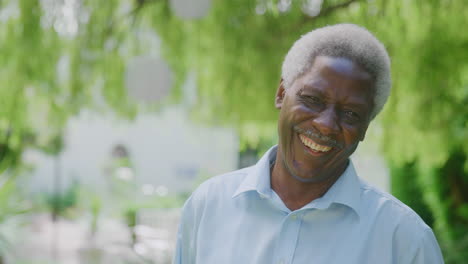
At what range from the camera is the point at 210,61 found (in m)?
3.18

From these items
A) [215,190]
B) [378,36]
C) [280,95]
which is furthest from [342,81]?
[378,36]

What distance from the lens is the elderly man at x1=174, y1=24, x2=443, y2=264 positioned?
92cm

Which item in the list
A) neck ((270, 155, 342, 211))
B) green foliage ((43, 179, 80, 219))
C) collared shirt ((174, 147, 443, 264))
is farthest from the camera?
green foliage ((43, 179, 80, 219))

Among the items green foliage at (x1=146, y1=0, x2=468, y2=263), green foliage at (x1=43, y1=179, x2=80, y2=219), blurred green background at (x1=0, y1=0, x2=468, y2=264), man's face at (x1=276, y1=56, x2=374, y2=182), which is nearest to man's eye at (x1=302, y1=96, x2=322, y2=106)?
man's face at (x1=276, y1=56, x2=374, y2=182)

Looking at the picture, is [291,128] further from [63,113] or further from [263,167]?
[63,113]

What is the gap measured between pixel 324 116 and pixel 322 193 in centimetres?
15

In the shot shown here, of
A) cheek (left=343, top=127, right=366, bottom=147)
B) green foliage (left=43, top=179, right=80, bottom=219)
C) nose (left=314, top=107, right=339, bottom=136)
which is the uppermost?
nose (left=314, top=107, right=339, bottom=136)

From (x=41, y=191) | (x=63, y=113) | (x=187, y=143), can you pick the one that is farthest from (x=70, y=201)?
(x=63, y=113)

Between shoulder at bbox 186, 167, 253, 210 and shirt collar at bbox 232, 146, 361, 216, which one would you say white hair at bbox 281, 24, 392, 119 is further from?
shoulder at bbox 186, 167, 253, 210

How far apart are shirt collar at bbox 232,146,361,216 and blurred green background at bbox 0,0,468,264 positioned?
1812 millimetres

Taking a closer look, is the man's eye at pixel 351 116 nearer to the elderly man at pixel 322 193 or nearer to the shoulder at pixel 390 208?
the elderly man at pixel 322 193

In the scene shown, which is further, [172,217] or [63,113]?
[172,217]

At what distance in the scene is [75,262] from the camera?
599 cm

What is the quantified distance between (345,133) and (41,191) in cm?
752
